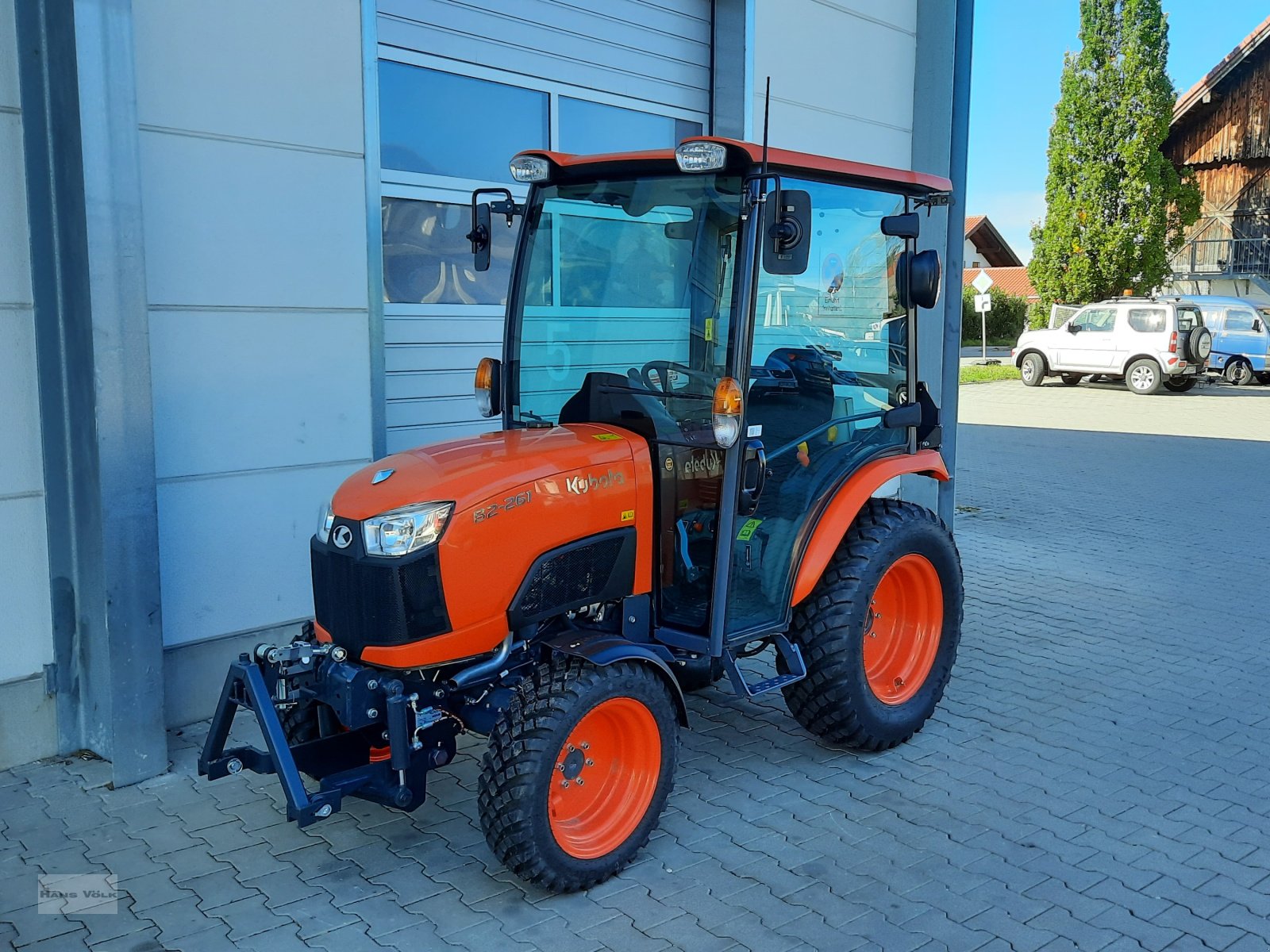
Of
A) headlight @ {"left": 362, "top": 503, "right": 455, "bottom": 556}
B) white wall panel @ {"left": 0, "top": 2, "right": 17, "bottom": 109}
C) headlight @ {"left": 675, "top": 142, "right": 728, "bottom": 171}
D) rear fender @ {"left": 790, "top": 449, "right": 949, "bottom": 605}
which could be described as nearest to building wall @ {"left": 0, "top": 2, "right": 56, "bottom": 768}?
white wall panel @ {"left": 0, "top": 2, "right": 17, "bottom": 109}

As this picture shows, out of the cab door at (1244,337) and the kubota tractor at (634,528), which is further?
the cab door at (1244,337)

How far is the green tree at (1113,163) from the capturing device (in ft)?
92.0

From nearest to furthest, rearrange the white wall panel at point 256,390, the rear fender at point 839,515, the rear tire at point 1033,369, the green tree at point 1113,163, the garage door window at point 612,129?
the rear fender at point 839,515
the white wall panel at point 256,390
the garage door window at point 612,129
the rear tire at point 1033,369
the green tree at point 1113,163

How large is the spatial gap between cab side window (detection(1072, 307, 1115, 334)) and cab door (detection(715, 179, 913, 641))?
64.6ft

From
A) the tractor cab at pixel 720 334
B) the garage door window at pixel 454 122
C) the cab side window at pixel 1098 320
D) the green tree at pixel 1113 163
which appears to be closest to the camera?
the tractor cab at pixel 720 334

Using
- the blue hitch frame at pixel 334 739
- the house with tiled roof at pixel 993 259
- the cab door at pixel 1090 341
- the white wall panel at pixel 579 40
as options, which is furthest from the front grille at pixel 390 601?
the house with tiled roof at pixel 993 259

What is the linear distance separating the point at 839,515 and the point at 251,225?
2811mm

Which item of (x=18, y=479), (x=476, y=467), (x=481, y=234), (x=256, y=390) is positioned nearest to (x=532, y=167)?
(x=481, y=234)

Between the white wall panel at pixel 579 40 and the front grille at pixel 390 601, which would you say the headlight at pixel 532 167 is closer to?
the front grille at pixel 390 601

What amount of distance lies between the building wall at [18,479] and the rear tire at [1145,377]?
21428 millimetres

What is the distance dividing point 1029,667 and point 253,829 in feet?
12.7

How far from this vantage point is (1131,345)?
864 inches

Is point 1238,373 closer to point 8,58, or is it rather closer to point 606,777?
point 606,777

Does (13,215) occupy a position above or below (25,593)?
above
